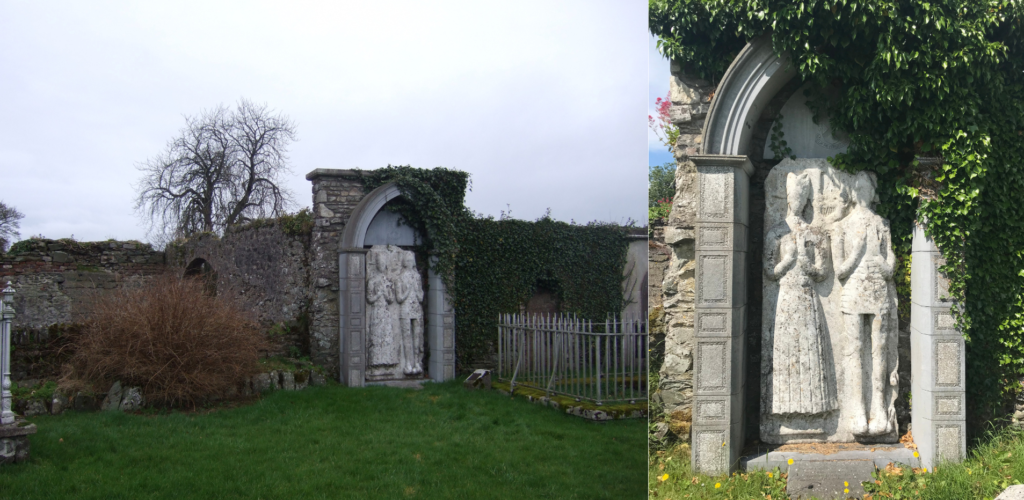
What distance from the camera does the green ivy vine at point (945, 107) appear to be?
3.59 meters

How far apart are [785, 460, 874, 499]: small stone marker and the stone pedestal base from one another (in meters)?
5.29

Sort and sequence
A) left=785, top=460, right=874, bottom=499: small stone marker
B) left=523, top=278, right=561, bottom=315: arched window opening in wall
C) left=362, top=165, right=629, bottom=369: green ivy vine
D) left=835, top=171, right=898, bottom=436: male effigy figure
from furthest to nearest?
left=523, top=278, right=561, bottom=315: arched window opening in wall < left=362, top=165, right=629, bottom=369: green ivy vine < left=835, top=171, right=898, bottom=436: male effigy figure < left=785, top=460, right=874, bottom=499: small stone marker

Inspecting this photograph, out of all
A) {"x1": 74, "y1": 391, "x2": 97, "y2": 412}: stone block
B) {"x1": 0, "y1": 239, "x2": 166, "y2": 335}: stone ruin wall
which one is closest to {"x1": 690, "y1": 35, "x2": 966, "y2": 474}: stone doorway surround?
{"x1": 74, "y1": 391, "x2": 97, "y2": 412}: stone block

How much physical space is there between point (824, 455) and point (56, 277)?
12173mm

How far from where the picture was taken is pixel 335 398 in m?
Answer: 7.14

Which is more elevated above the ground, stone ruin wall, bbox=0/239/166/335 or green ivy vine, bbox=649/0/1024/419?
green ivy vine, bbox=649/0/1024/419

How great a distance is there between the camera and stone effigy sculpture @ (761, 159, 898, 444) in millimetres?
4031

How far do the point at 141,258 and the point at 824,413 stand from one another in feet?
41.7

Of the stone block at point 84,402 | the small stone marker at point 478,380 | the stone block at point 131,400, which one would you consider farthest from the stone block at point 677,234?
the stone block at point 84,402

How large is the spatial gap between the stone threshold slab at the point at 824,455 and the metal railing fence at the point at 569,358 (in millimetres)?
2144

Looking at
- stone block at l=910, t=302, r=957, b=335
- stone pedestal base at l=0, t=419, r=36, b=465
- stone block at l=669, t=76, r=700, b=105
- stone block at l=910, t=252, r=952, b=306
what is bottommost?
stone pedestal base at l=0, t=419, r=36, b=465

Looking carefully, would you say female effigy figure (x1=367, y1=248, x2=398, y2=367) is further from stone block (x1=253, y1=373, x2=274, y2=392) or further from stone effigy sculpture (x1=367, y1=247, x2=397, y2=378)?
stone block (x1=253, y1=373, x2=274, y2=392)

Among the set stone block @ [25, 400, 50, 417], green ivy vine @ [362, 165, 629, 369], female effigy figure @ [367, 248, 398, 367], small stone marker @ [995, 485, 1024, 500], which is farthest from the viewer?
green ivy vine @ [362, 165, 629, 369]

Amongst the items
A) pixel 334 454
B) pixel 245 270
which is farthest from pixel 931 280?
pixel 245 270
